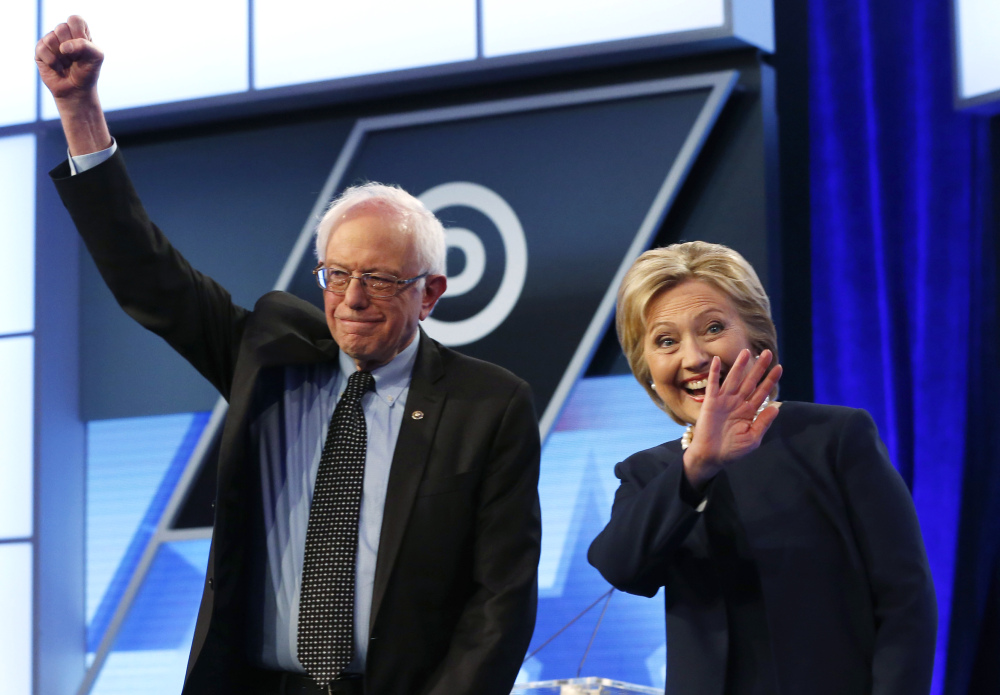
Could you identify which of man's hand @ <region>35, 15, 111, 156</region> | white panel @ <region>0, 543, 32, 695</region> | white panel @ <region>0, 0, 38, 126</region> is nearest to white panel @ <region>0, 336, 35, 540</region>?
white panel @ <region>0, 543, 32, 695</region>

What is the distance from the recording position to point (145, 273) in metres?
1.83

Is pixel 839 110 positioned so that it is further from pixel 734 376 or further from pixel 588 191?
pixel 734 376

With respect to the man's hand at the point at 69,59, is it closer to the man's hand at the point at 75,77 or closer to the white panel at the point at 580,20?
the man's hand at the point at 75,77

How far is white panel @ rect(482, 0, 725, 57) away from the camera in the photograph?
3.47 meters

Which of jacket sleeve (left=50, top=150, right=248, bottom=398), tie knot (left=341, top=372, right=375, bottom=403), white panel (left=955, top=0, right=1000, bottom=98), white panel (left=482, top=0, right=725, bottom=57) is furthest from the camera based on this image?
white panel (left=482, top=0, right=725, bottom=57)

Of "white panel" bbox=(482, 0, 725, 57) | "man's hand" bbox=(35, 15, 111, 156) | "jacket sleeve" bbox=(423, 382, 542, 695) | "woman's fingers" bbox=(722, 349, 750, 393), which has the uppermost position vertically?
"white panel" bbox=(482, 0, 725, 57)

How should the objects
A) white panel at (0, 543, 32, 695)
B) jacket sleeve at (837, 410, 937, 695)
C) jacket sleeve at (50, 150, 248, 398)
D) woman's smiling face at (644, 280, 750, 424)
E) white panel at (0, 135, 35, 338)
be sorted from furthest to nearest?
white panel at (0, 135, 35, 338)
white panel at (0, 543, 32, 695)
jacket sleeve at (50, 150, 248, 398)
woman's smiling face at (644, 280, 750, 424)
jacket sleeve at (837, 410, 937, 695)

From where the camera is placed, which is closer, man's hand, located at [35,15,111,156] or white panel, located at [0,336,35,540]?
man's hand, located at [35,15,111,156]

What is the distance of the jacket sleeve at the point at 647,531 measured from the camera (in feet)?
5.02

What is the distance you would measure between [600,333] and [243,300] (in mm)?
1367

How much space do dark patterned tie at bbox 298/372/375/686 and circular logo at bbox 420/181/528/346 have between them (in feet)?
5.88

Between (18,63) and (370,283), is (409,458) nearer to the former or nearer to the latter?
(370,283)

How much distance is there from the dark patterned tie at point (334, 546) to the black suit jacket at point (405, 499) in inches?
2.2

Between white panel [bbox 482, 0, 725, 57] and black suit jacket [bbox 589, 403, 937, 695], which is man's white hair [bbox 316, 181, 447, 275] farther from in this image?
white panel [bbox 482, 0, 725, 57]
